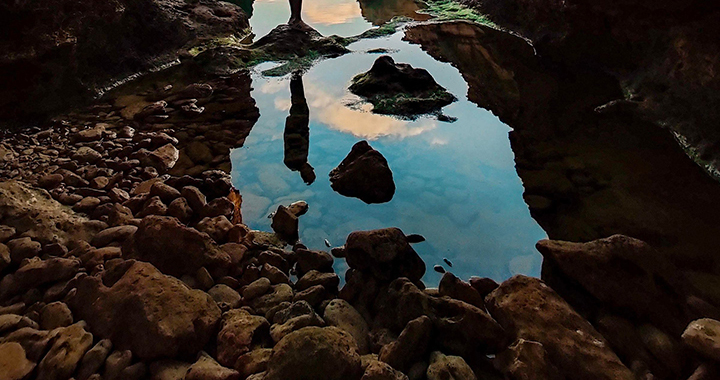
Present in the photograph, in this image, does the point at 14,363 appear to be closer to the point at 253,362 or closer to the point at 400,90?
the point at 253,362

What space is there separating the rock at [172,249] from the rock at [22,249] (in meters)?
0.70

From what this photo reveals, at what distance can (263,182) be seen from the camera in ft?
17.2

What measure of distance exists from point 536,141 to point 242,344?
5089mm

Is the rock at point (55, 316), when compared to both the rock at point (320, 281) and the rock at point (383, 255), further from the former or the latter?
the rock at point (383, 255)

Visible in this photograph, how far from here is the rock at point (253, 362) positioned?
238 cm

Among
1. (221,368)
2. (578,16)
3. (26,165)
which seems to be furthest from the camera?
(578,16)

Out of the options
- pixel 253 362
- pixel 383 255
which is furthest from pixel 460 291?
pixel 253 362

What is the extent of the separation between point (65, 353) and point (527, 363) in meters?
2.71

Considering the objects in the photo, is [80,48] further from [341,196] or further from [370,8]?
[370,8]

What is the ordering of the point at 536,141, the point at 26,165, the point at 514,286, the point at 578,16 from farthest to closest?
the point at 578,16
the point at 536,141
the point at 26,165
the point at 514,286

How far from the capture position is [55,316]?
2779 mm

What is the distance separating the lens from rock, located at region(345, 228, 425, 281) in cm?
325

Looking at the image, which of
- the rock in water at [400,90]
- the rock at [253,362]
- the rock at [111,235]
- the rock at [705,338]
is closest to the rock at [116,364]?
the rock at [253,362]

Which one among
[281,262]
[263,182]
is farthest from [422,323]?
[263,182]
